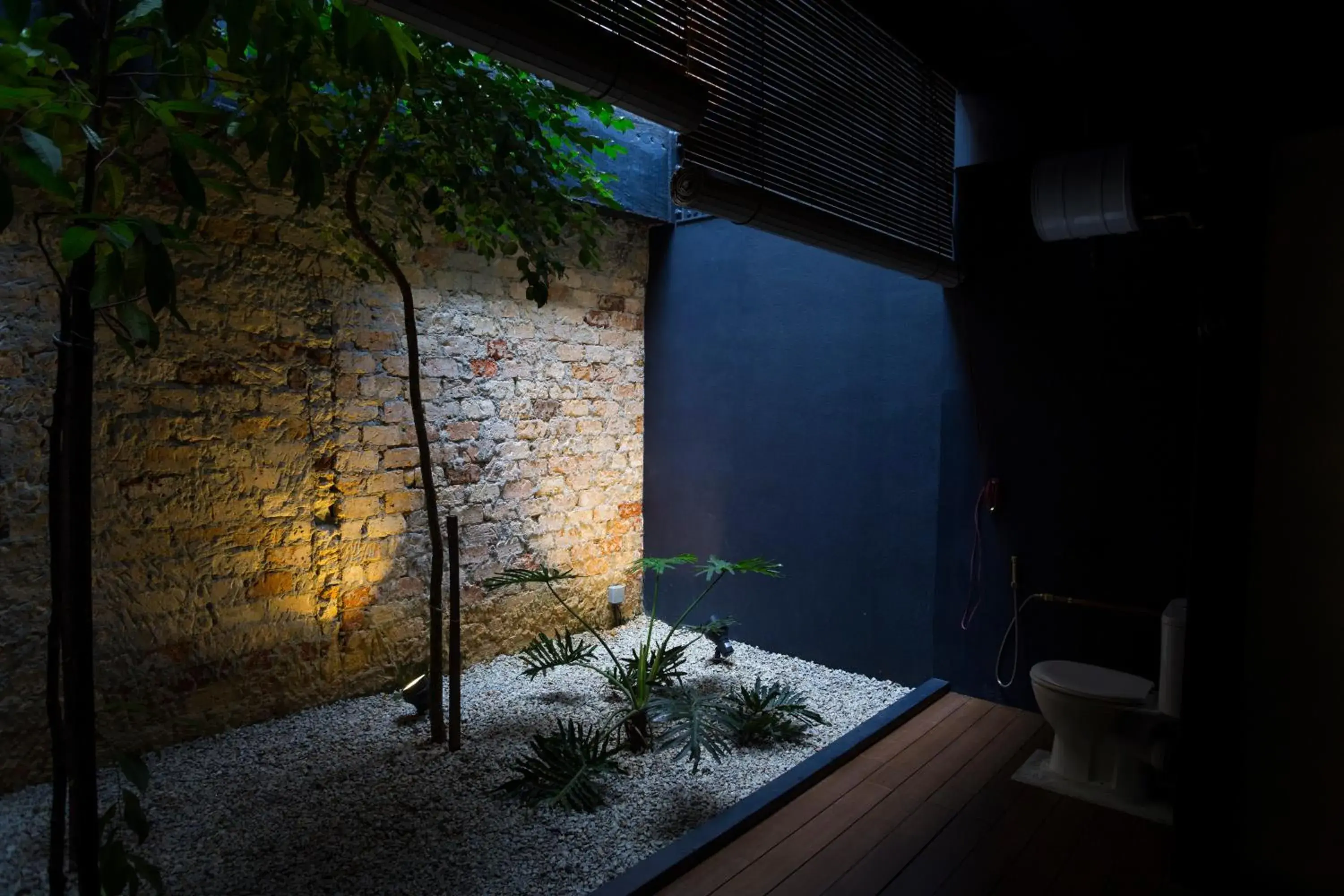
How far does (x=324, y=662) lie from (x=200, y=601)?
23.9 inches

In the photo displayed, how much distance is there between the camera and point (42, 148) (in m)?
0.95

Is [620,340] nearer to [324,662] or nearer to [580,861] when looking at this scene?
[324,662]

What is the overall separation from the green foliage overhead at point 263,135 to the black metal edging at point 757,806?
174 cm

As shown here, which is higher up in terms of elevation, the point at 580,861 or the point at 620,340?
the point at 620,340

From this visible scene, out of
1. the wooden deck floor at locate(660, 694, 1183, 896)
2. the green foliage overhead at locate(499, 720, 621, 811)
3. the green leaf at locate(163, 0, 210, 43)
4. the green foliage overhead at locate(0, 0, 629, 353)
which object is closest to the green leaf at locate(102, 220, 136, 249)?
the green foliage overhead at locate(0, 0, 629, 353)

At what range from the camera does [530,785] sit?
2.77 meters

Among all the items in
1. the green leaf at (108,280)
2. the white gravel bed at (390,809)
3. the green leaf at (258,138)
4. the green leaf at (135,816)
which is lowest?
the white gravel bed at (390,809)

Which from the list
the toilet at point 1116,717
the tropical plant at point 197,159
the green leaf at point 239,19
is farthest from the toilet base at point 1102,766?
the green leaf at point 239,19

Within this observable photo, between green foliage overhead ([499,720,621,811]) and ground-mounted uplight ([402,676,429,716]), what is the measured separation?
0.61 m

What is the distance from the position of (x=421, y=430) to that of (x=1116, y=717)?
8.49 ft

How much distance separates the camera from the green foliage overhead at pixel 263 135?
3.42ft

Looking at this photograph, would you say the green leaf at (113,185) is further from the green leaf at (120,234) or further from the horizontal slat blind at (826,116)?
the horizontal slat blind at (826,116)

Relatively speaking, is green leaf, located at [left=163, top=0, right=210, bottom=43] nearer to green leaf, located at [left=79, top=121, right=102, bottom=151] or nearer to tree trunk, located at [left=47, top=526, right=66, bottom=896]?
green leaf, located at [left=79, top=121, right=102, bottom=151]

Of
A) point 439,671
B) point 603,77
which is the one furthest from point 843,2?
point 439,671
